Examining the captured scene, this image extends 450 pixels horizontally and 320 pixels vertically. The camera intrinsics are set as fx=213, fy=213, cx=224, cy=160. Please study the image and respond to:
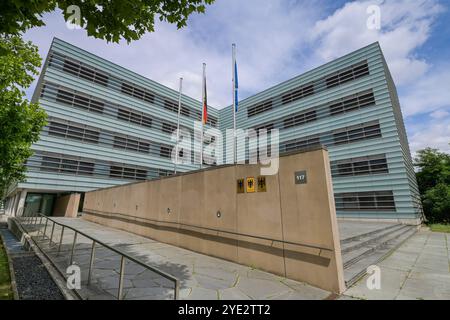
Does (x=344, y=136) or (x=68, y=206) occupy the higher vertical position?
(x=344, y=136)

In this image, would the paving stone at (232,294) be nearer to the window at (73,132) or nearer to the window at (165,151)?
the window at (73,132)

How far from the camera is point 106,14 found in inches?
148

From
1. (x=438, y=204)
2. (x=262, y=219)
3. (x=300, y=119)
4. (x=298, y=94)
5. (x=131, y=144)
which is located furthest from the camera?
(x=298, y=94)

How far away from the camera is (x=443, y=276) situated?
5.10 metres

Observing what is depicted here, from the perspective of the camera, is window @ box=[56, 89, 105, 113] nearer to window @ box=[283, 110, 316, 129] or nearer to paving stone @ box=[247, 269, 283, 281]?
window @ box=[283, 110, 316, 129]

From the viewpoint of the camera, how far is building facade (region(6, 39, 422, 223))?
1689cm

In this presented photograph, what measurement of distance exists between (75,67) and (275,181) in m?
22.7

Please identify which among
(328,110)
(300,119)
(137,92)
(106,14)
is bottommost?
(106,14)

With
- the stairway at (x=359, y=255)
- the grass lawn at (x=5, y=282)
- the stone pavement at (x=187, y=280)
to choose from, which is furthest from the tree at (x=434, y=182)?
the grass lawn at (x=5, y=282)

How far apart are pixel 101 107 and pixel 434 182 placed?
112 ft

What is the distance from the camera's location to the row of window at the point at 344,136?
17.7m

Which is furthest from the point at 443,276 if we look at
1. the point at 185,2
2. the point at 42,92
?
the point at 42,92

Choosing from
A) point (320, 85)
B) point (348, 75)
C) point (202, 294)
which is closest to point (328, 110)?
point (320, 85)

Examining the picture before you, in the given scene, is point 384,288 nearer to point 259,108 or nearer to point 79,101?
point 259,108
